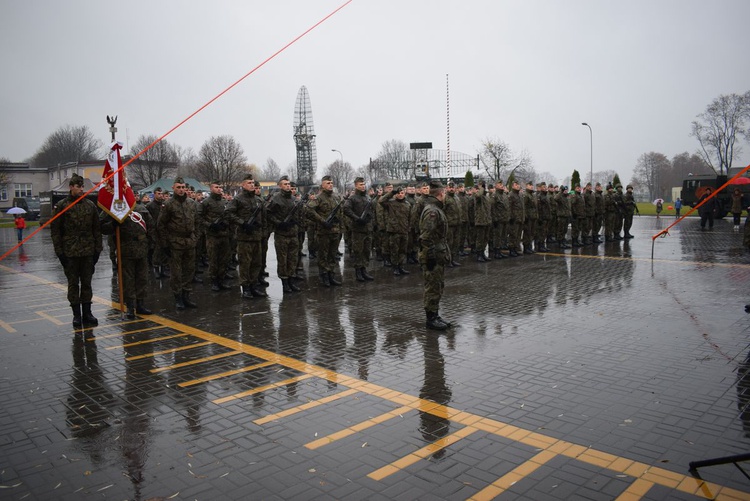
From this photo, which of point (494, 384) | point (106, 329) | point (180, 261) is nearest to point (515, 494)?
point (494, 384)

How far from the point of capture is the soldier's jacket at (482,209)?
1605cm

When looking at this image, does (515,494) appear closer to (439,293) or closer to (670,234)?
(439,293)

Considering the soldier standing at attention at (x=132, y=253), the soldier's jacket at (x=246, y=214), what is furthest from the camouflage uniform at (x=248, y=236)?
the soldier standing at attention at (x=132, y=253)

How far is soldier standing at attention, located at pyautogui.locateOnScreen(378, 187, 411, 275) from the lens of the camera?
13930mm

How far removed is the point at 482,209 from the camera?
1612 centimetres

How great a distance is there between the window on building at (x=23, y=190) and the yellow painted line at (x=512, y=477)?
281ft

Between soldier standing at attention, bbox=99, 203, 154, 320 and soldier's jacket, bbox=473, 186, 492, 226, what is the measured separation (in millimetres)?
9468

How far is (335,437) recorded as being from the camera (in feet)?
15.3

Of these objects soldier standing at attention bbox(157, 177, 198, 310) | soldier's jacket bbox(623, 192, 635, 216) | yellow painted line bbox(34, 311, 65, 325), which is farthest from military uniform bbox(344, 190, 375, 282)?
soldier's jacket bbox(623, 192, 635, 216)

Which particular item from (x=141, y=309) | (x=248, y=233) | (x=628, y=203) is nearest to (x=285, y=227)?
(x=248, y=233)

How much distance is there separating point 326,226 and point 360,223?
0.95 m

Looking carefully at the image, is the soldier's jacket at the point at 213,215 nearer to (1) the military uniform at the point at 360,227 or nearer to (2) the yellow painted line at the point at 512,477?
(1) the military uniform at the point at 360,227

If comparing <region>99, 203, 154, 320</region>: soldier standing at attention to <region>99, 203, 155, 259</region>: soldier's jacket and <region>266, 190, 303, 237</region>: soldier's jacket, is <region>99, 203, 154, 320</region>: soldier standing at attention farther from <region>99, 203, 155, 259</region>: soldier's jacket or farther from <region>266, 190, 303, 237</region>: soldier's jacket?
<region>266, 190, 303, 237</region>: soldier's jacket

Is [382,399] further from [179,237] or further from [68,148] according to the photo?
[68,148]
